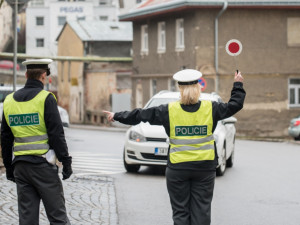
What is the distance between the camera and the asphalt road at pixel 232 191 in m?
9.67

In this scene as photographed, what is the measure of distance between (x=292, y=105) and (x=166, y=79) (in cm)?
691

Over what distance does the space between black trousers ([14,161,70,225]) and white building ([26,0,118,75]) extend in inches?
3072

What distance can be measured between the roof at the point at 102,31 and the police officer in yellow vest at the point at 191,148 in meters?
50.6

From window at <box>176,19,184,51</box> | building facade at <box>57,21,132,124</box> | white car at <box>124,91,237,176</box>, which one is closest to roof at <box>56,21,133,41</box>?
building facade at <box>57,21,132,124</box>

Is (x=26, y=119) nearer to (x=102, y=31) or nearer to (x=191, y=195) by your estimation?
(x=191, y=195)

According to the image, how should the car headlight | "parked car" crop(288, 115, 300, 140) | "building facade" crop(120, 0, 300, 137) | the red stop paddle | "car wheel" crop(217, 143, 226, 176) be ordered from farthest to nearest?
"building facade" crop(120, 0, 300, 137), "parked car" crop(288, 115, 300, 140), "car wheel" crop(217, 143, 226, 176), the car headlight, the red stop paddle

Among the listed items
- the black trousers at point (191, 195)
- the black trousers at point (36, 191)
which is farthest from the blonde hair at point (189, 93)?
the black trousers at point (36, 191)

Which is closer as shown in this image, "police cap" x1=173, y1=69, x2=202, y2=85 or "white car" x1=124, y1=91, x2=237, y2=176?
"police cap" x1=173, y1=69, x2=202, y2=85

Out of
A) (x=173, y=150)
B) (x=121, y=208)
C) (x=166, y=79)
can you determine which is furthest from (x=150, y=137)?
(x=166, y=79)

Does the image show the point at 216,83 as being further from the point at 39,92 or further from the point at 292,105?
the point at 39,92

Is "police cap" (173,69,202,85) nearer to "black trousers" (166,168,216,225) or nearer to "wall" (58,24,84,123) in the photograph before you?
"black trousers" (166,168,216,225)

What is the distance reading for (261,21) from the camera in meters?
37.8

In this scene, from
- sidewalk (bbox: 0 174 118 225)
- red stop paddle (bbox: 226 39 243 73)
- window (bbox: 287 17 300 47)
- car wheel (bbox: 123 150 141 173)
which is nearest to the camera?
sidewalk (bbox: 0 174 118 225)

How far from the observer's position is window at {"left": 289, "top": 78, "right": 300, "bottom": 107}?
126 ft
